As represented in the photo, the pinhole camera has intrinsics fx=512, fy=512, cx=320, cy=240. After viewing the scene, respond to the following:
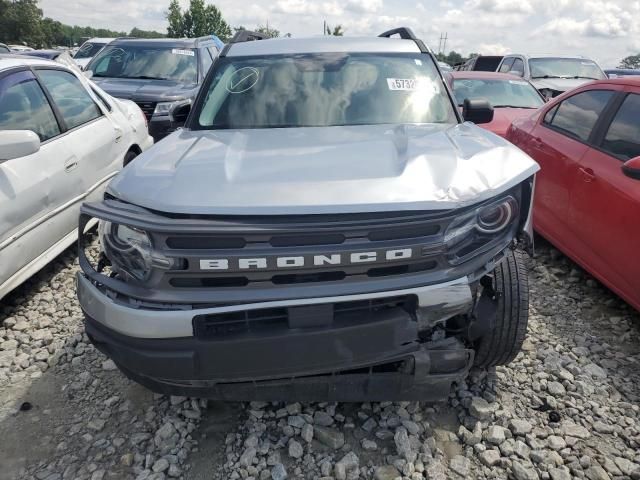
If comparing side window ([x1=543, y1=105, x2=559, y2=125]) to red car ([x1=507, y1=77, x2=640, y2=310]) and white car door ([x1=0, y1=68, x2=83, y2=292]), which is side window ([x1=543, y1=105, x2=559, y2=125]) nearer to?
red car ([x1=507, y1=77, x2=640, y2=310])

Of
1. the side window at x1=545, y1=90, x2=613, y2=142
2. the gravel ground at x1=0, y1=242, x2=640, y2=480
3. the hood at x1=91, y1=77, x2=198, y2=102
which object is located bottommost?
the gravel ground at x1=0, y1=242, x2=640, y2=480

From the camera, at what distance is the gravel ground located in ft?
7.40

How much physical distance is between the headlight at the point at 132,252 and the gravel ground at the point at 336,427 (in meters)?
0.85

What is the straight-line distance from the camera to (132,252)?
6.89 ft

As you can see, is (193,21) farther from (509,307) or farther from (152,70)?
(509,307)

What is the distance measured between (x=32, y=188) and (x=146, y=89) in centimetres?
453

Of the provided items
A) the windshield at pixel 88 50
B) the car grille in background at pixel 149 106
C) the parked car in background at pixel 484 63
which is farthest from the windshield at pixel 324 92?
the parked car in background at pixel 484 63

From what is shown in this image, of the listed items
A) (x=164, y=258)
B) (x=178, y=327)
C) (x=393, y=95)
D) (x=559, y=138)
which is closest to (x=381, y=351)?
(x=178, y=327)

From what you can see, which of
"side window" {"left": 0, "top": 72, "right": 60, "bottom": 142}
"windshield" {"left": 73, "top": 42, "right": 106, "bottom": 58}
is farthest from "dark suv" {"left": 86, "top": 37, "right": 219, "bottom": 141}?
"windshield" {"left": 73, "top": 42, "right": 106, "bottom": 58}

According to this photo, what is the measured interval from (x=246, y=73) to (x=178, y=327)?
2.18 meters

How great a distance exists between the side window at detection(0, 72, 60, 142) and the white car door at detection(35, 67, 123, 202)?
13 centimetres

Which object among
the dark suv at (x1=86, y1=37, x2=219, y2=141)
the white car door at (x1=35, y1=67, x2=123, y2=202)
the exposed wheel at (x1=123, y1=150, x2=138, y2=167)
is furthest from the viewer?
the dark suv at (x1=86, y1=37, x2=219, y2=141)

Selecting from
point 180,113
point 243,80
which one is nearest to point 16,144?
point 180,113

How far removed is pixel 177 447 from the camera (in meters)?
2.38
